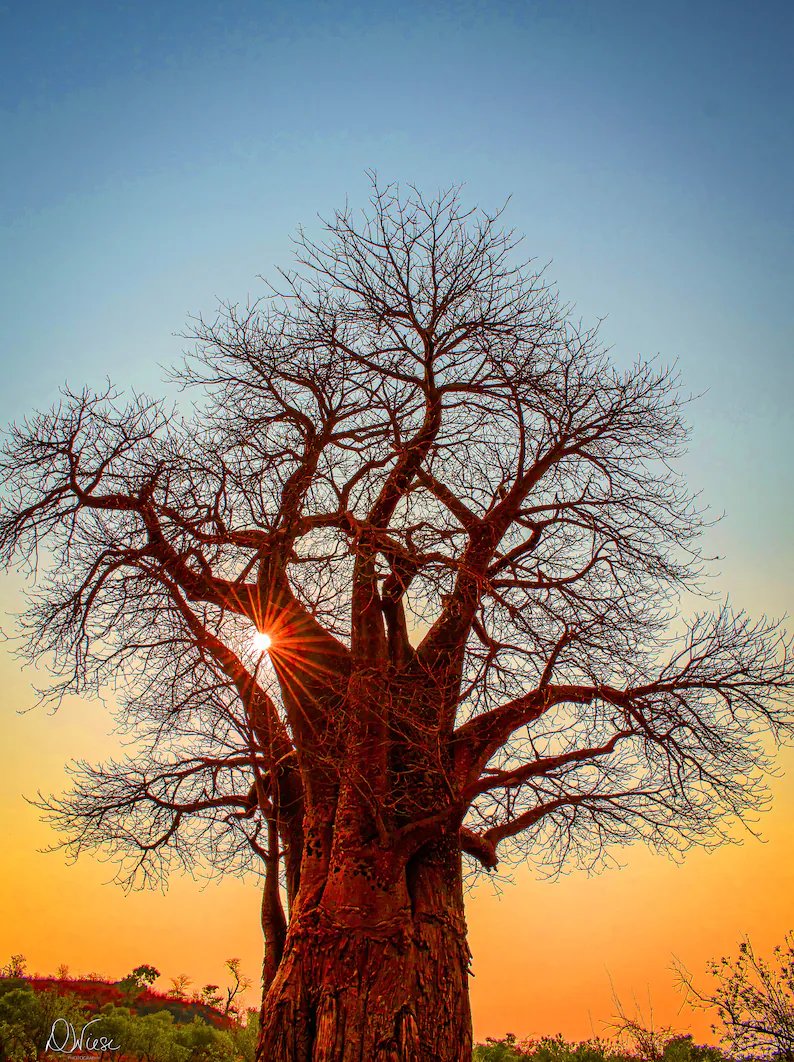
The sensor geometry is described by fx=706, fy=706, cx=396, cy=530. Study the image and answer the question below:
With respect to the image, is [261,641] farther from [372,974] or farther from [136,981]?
[136,981]

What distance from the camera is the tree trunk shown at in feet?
13.7

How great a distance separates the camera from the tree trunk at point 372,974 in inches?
164

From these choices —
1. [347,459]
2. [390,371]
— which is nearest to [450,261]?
[390,371]

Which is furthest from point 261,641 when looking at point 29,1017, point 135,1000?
point 135,1000

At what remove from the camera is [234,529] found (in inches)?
202

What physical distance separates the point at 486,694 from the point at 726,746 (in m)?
2.43

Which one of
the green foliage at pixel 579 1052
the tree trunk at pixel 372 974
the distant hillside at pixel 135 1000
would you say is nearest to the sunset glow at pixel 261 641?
the tree trunk at pixel 372 974

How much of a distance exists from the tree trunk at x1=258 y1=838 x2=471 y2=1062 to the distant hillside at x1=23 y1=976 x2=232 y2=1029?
6.40 meters
